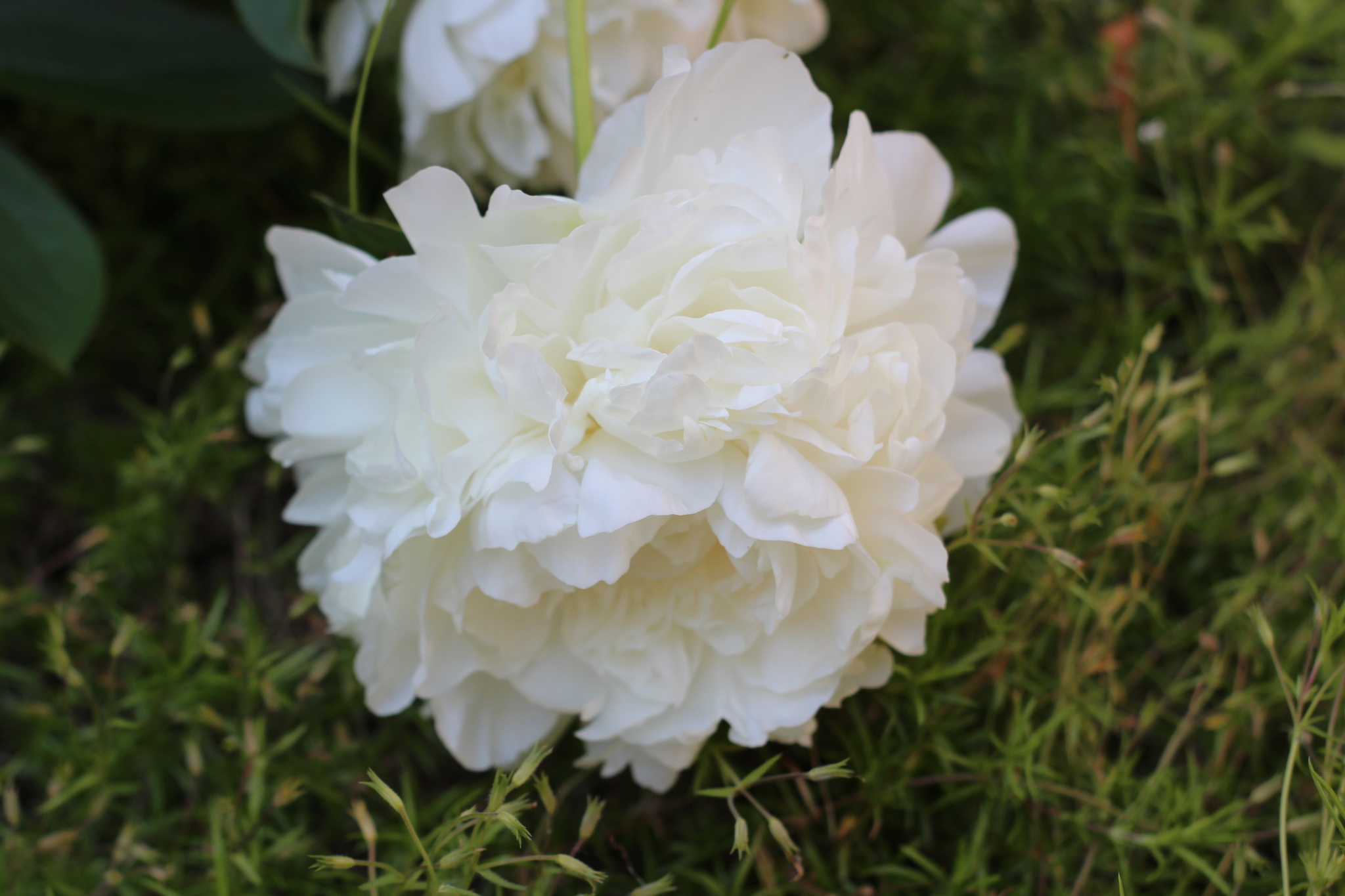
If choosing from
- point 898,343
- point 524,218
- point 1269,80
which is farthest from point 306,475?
point 1269,80

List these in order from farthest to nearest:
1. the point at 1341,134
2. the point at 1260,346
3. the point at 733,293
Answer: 1. the point at 1341,134
2. the point at 1260,346
3. the point at 733,293

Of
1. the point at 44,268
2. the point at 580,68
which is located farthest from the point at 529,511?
the point at 44,268

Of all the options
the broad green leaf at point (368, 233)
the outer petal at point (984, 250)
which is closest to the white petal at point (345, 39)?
the broad green leaf at point (368, 233)

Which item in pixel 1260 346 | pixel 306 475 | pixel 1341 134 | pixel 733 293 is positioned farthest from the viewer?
pixel 1341 134

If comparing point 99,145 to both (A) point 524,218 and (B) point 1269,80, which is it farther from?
(B) point 1269,80

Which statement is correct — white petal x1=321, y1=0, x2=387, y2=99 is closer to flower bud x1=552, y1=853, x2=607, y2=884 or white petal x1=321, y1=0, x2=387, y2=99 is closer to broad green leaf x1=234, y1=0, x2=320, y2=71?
broad green leaf x1=234, y1=0, x2=320, y2=71

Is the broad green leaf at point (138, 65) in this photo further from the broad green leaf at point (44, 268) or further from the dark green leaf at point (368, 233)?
the dark green leaf at point (368, 233)

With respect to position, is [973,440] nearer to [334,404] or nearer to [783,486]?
Answer: [783,486]

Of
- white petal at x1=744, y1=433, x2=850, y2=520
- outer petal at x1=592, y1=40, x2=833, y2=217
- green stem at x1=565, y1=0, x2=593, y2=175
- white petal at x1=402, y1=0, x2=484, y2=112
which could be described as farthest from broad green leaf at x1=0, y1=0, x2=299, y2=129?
white petal at x1=744, y1=433, x2=850, y2=520
